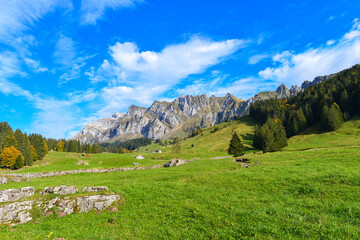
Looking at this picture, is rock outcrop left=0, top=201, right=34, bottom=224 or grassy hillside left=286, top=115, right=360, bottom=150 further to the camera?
grassy hillside left=286, top=115, right=360, bottom=150

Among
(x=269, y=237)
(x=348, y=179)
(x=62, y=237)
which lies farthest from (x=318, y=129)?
(x=62, y=237)

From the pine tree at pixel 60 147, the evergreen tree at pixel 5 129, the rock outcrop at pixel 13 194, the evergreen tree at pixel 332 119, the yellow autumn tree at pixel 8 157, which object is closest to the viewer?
the rock outcrop at pixel 13 194

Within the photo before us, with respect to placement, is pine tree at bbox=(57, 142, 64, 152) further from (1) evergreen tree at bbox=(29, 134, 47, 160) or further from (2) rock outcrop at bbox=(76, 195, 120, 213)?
(2) rock outcrop at bbox=(76, 195, 120, 213)

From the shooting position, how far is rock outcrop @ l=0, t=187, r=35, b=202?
18098 mm

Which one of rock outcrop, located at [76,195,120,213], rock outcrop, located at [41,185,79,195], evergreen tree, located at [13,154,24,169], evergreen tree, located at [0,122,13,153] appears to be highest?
evergreen tree, located at [0,122,13,153]

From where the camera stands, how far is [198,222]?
11.8 metres

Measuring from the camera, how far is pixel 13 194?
19.0 meters

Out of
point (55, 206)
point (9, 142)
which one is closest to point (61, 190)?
point (55, 206)

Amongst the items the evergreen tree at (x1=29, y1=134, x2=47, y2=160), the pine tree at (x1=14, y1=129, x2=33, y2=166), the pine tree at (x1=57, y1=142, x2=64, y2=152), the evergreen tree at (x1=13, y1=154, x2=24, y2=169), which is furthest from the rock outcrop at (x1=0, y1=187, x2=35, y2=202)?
the pine tree at (x1=57, y1=142, x2=64, y2=152)

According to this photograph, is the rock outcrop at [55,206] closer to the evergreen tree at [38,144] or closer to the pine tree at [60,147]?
the evergreen tree at [38,144]

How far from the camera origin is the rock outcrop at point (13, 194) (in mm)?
18098

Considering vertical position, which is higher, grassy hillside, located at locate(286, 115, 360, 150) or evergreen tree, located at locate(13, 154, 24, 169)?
evergreen tree, located at locate(13, 154, 24, 169)

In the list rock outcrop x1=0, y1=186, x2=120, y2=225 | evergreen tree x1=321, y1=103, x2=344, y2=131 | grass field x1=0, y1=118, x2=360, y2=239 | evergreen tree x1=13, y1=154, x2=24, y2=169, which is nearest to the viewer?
grass field x1=0, y1=118, x2=360, y2=239

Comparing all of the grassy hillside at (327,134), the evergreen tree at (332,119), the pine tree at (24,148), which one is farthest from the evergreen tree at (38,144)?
the evergreen tree at (332,119)
